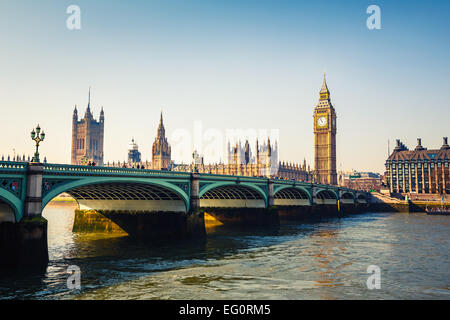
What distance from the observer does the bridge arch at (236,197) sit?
53256mm

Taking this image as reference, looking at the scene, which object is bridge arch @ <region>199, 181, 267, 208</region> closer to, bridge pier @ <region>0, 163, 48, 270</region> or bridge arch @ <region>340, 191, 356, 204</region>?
bridge pier @ <region>0, 163, 48, 270</region>

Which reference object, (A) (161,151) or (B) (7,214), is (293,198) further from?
(A) (161,151)

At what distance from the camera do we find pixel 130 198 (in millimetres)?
42281

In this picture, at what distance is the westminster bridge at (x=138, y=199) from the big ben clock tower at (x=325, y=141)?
95190 millimetres

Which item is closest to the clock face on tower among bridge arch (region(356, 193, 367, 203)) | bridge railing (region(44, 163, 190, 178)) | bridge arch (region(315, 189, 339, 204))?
bridge arch (region(356, 193, 367, 203))

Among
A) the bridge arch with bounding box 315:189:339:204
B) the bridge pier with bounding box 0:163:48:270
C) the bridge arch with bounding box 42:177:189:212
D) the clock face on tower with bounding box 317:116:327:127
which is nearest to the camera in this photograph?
the bridge pier with bounding box 0:163:48:270

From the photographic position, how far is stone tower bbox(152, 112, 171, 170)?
17238 cm

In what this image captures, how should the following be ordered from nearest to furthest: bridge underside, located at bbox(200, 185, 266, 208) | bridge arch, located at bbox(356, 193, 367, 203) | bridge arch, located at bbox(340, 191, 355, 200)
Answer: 1. bridge underside, located at bbox(200, 185, 266, 208)
2. bridge arch, located at bbox(340, 191, 355, 200)
3. bridge arch, located at bbox(356, 193, 367, 203)

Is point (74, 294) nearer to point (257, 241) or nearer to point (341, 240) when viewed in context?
point (257, 241)

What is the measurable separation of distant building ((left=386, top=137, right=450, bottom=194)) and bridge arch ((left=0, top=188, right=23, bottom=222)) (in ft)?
494

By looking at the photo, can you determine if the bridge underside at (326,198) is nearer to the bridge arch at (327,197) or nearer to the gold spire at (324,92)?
the bridge arch at (327,197)

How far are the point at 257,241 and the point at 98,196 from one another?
1698cm

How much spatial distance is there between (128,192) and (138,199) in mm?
2761
